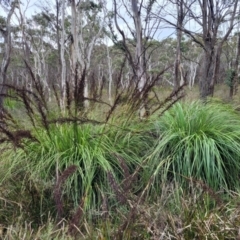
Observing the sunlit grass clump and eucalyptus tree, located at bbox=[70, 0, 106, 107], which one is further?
eucalyptus tree, located at bbox=[70, 0, 106, 107]

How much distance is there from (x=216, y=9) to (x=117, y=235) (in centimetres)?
637

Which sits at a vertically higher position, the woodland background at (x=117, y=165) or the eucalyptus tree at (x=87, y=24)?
the eucalyptus tree at (x=87, y=24)

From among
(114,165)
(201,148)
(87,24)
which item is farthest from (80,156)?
(87,24)

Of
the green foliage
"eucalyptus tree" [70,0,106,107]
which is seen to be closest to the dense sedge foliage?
the green foliage

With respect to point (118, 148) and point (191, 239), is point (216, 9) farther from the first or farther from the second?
point (191, 239)

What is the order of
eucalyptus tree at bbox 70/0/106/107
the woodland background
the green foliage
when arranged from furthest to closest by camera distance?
eucalyptus tree at bbox 70/0/106/107
the green foliage
the woodland background

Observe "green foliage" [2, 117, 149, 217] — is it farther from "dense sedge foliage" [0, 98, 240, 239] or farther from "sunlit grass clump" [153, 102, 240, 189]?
"sunlit grass clump" [153, 102, 240, 189]

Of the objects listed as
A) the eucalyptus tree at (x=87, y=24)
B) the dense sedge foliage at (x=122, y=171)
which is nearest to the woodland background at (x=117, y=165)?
the dense sedge foliage at (x=122, y=171)

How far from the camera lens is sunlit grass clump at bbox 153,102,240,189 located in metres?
2.33

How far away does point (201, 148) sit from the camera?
2.38 metres

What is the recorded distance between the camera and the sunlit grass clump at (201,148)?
233 centimetres

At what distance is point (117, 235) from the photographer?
163 centimetres

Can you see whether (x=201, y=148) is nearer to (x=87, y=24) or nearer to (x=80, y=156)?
(x=80, y=156)

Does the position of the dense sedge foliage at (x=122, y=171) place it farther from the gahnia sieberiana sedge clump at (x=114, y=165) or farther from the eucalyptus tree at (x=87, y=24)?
the eucalyptus tree at (x=87, y=24)
